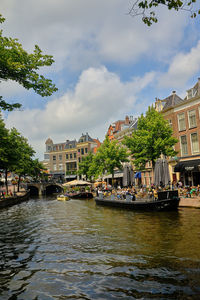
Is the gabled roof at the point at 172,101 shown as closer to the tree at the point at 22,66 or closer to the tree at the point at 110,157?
the tree at the point at 110,157

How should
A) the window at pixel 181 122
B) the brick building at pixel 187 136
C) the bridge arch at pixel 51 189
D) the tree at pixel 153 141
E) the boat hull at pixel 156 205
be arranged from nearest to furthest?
the boat hull at pixel 156 205, the tree at pixel 153 141, the brick building at pixel 187 136, the window at pixel 181 122, the bridge arch at pixel 51 189

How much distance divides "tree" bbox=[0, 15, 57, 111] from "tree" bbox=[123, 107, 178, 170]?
56.7ft

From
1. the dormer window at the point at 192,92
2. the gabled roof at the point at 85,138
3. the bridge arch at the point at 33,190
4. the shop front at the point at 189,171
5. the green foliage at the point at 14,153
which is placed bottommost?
the bridge arch at the point at 33,190

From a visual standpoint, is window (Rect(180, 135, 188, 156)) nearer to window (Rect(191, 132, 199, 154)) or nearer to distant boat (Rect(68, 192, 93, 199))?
window (Rect(191, 132, 199, 154))

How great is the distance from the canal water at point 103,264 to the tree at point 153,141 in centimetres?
1511

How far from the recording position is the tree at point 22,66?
1057 centimetres

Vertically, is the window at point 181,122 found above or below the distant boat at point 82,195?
above

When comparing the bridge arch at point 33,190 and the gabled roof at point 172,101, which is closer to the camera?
the gabled roof at point 172,101

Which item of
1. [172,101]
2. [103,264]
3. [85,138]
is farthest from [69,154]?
[103,264]

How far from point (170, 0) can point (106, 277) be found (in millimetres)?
6785

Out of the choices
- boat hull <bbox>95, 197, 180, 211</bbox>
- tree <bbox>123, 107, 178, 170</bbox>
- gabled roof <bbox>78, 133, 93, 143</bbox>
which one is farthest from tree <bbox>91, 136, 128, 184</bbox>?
gabled roof <bbox>78, 133, 93, 143</bbox>

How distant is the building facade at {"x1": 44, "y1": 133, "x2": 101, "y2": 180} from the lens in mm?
72812

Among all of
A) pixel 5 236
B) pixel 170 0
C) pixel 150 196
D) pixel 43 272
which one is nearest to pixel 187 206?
pixel 150 196

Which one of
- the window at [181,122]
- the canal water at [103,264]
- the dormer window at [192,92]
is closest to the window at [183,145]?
the window at [181,122]
